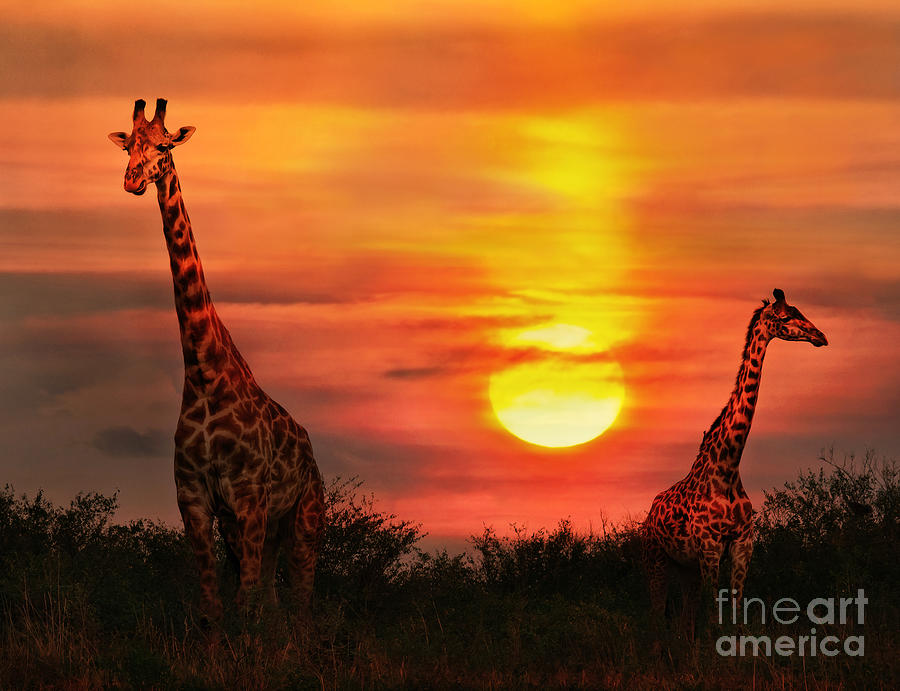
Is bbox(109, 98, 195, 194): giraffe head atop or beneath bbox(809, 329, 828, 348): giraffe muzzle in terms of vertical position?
atop

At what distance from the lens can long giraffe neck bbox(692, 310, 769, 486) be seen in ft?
59.5

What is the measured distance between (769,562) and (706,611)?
16.8ft

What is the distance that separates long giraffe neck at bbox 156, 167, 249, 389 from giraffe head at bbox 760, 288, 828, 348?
25.8ft

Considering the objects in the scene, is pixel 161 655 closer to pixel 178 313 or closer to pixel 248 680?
pixel 248 680

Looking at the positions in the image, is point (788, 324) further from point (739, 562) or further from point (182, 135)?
point (182, 135)

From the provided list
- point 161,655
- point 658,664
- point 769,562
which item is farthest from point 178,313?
point 769,562

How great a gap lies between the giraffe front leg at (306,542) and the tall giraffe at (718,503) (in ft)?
16.1

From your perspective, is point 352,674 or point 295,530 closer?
point 352,674

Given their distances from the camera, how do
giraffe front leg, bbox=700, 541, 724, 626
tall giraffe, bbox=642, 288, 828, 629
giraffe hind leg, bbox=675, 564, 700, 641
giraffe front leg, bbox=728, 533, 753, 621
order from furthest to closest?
giraffe hind leg, bbox=675, 564, 700, 641, tall giraffe, bbox=642, 288, 828, 629, giraffe front leg, bbox=728, 533, 753, 621, giraffe front leg, bbox=700, 541, 724, 626

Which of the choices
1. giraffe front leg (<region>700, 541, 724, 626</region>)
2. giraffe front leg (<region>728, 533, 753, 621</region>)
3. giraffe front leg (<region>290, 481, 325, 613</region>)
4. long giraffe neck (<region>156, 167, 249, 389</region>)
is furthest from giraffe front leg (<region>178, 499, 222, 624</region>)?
giraffe front leg (<region>728, 533, 753, 621</region>)

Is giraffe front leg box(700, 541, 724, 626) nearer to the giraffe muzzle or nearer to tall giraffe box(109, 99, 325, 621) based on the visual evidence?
the giraffe muzzle

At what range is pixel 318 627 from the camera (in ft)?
45.7

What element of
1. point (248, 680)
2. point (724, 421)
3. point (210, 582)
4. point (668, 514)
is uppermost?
point (724, 421)

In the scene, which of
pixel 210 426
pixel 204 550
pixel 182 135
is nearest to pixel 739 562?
pixel 204 550
